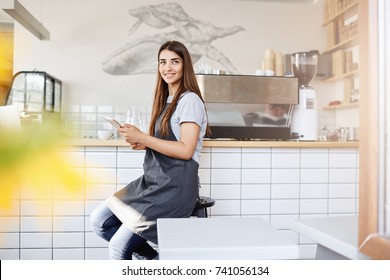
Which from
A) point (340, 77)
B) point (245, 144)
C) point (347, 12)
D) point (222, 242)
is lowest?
point (222, 242)

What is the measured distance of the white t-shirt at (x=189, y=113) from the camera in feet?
3.45

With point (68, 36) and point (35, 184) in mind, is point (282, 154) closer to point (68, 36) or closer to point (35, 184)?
point (35, 184)

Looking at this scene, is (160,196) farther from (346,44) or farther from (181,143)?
(346,44)

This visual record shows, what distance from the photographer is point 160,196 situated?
3.53ft

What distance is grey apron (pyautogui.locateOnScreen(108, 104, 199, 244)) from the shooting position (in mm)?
1058

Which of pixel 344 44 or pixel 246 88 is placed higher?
pixel 344 44

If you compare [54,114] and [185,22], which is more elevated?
[185,22]

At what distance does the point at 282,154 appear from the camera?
154 cm

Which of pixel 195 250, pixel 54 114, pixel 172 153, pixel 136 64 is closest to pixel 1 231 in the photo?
pixel 172 153

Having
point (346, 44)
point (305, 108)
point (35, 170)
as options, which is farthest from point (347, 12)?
point (35, 170)

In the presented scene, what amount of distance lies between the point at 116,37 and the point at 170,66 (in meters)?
1.81

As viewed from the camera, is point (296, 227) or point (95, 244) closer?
point (296, 227)

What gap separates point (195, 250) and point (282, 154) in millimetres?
1035

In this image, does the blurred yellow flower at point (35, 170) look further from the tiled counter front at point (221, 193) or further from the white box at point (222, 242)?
the white box at point (222, 242)
